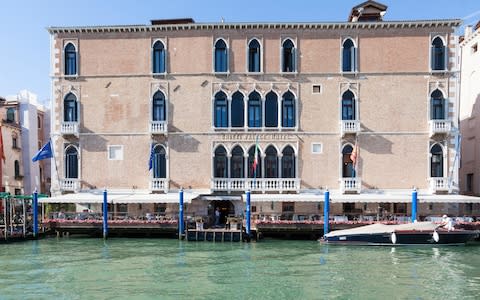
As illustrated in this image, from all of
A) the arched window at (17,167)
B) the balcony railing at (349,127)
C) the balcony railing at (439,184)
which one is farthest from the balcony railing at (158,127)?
the arched window at (17,167)

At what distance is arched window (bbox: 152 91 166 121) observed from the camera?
24.8 metres

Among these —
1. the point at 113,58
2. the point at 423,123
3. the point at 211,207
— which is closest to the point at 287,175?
the point at 211,207

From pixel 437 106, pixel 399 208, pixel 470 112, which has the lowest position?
pixel 399 208

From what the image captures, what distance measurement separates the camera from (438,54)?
2414 cm

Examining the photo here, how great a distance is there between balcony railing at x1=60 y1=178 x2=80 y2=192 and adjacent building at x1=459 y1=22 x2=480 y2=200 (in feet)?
78.3

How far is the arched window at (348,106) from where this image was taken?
24328 mm

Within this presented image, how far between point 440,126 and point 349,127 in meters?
4.64

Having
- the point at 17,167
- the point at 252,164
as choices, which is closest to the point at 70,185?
the point at 252,164

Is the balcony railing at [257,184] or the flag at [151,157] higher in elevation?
the flag at [151,157]

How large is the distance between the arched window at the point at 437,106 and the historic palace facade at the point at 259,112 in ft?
0.25

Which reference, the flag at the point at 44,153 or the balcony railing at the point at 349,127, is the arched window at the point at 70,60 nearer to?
the flag at the point at 44,153

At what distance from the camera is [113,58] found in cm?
2488

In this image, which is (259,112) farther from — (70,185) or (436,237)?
(70,185)

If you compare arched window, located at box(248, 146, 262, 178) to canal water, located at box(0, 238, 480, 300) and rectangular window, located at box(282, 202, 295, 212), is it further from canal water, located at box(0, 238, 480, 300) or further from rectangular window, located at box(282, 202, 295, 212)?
canal water, located at box(0, 238, 480, 300)
